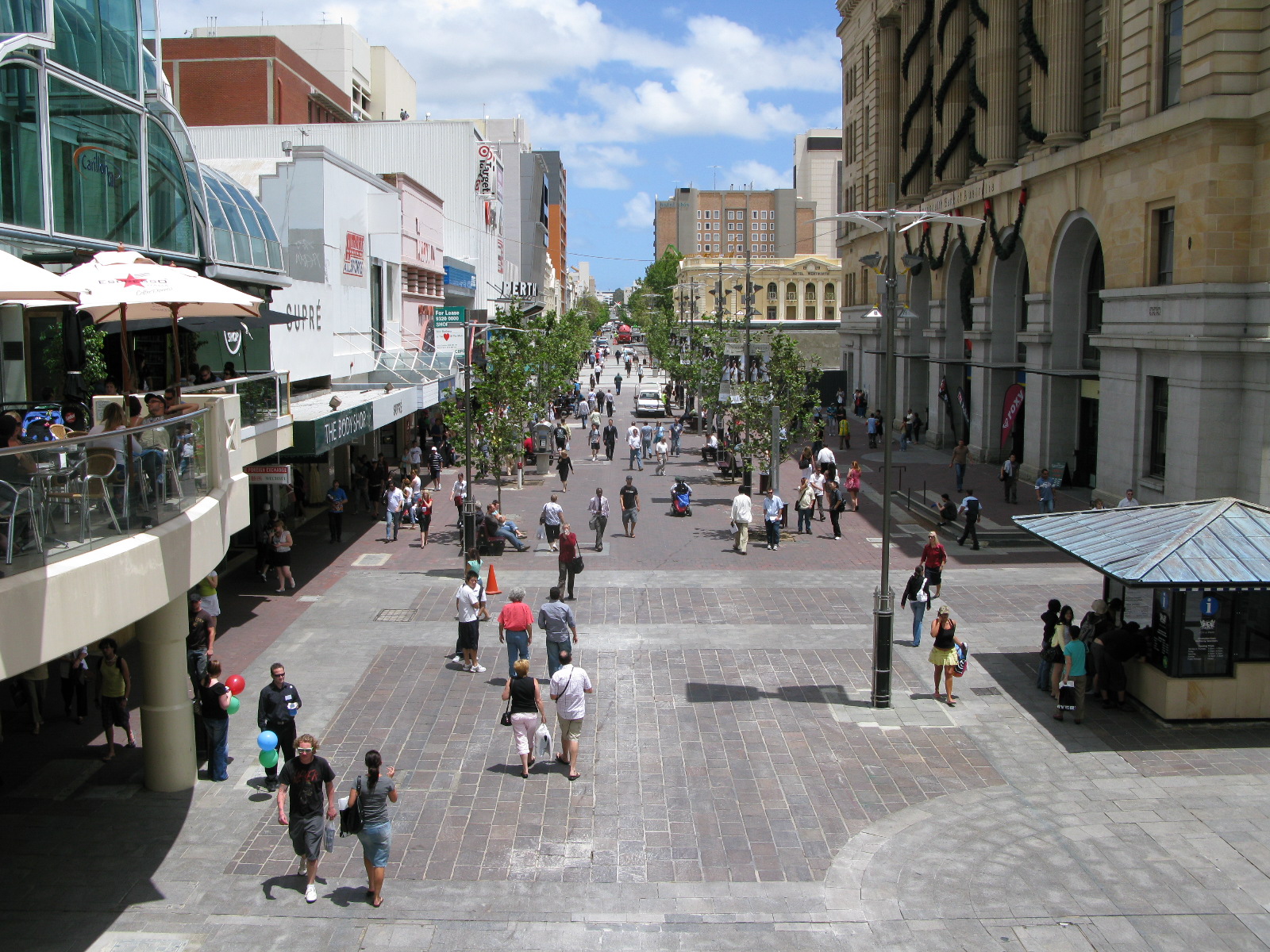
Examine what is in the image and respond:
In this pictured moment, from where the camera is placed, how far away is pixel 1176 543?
564 inches

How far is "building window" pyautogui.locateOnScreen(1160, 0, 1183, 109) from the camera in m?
26.5

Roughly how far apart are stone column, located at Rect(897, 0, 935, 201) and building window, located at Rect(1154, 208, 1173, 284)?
2236 centimetres

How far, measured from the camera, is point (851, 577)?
2317 centimetres

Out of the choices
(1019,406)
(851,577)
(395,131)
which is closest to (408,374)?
(851,577)

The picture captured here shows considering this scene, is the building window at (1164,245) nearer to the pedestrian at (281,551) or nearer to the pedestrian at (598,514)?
the pedestrian at (598,514)

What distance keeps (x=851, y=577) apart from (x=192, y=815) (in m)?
14.7

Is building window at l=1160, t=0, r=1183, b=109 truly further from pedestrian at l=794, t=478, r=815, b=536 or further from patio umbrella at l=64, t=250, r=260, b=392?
patio umbrella at l=64, t=250, r=260, b=392

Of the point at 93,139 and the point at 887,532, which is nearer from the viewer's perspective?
the point at 887,532

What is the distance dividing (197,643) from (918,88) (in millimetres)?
44874

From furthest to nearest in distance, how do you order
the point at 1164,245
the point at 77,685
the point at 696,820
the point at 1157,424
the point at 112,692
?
the point at 1157,424 < the point at 1164,245 < the point at 77,685 < the point at 112,692 < the point at 696,820

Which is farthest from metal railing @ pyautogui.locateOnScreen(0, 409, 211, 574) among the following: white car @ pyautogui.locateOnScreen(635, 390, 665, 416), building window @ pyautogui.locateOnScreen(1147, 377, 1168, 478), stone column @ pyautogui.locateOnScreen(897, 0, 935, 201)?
white car @ pyautogui.locateOnScreen(635, 390, 665, 416)

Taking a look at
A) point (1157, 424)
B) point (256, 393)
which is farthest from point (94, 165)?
point (1157, 424)

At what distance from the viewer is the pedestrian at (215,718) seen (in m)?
12.6

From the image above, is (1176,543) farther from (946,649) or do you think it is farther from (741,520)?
(741,520)
